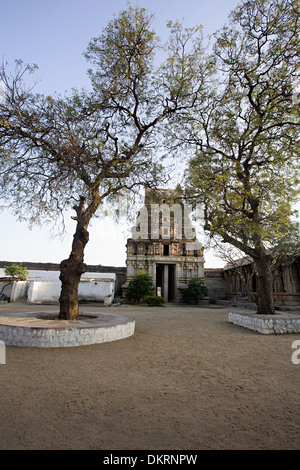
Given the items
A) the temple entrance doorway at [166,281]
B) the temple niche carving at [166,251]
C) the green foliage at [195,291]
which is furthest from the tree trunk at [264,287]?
the temple entrance doorway at [166,281]

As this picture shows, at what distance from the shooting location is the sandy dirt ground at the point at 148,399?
1997 mm

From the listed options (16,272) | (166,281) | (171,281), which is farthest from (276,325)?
(171,281)

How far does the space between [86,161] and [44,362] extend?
4.51 metres

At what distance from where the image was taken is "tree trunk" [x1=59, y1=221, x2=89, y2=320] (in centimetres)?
674

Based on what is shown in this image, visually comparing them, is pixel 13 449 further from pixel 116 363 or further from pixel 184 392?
pixel 116 363

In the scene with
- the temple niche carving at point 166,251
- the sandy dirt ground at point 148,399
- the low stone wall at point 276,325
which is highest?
the temple niche carving at point 166,251

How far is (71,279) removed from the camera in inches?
270

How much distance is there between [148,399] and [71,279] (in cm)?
472

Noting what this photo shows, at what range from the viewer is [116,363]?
4113 millimetres

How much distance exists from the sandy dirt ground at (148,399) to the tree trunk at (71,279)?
6.01 ft

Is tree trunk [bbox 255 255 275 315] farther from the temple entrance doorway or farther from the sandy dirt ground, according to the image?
the temple entrance doorway

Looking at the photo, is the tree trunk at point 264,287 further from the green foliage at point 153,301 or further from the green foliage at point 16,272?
the green foliage at point 16,272

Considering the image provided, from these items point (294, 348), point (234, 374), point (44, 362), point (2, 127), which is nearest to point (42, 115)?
point (2, 127)

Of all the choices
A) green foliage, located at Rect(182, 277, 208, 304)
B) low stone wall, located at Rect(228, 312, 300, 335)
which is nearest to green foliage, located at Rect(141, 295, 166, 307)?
green foliage, located at Rect(182, 277, 208, 304)
